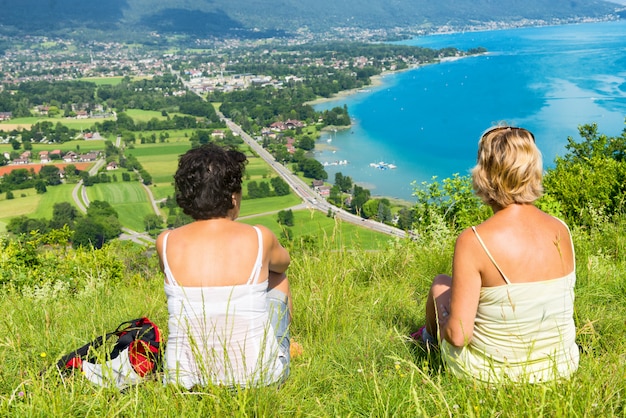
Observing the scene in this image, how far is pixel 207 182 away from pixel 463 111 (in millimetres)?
37776

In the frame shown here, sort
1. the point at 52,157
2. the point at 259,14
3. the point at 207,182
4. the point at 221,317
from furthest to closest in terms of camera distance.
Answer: the point at 259,14 < the point at 52,157 < the point at 207,182 < the point at 221,317

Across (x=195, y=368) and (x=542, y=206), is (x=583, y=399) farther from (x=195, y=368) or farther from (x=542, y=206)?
(x=542, y=206)

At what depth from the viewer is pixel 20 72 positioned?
226ft

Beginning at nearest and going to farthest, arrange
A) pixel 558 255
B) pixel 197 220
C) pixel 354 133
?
pixel 558 255, pixel 197 220, pixel 354 133

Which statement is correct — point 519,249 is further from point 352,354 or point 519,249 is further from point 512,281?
point 352,354

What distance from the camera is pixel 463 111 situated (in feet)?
122

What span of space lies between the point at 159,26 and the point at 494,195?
130 m

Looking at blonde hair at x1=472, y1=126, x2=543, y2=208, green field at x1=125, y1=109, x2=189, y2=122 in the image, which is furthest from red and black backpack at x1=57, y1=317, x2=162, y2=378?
green field at x1=125, y1=109, x2=189, y2=122

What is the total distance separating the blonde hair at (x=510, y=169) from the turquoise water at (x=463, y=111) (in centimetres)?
1906

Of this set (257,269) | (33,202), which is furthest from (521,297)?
(33,202)

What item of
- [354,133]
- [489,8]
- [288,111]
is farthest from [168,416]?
[489,8]

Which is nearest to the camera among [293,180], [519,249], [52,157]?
[519,249]

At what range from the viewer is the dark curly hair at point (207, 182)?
154 cm

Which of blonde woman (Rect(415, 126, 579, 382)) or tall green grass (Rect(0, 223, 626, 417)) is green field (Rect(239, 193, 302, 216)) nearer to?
tall green grass (Rect(0, 223, 626, 417))
